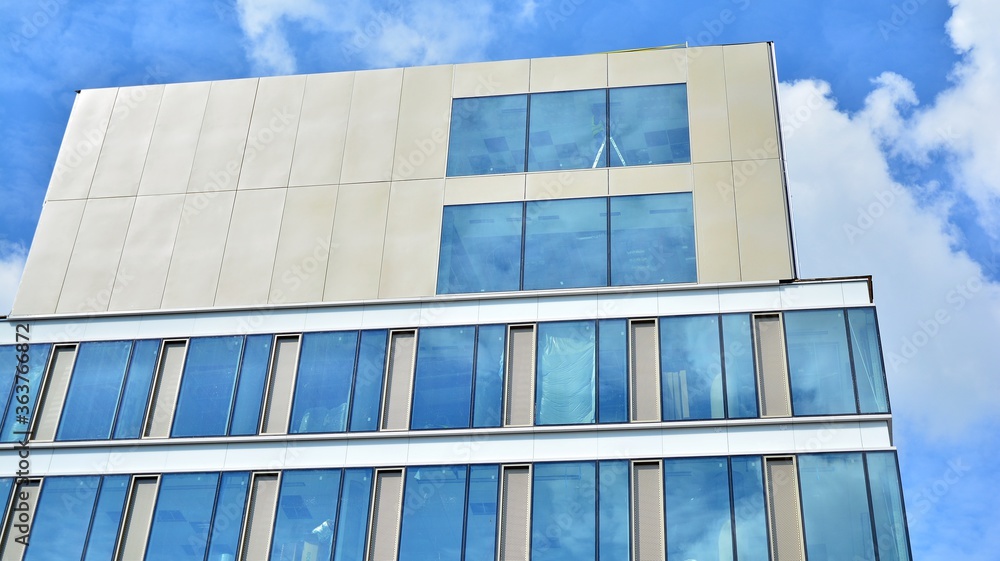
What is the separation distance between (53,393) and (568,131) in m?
17.6

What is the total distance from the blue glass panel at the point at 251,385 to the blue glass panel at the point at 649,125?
12000mm

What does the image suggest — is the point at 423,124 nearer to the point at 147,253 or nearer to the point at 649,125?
the point at 649,125

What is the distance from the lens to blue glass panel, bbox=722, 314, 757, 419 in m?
26.7

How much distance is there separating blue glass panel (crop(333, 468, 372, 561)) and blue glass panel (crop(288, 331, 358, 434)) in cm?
157

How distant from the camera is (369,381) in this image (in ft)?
94.7

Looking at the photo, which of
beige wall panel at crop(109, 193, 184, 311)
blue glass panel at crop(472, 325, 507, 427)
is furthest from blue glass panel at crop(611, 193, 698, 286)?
beige wall panel at crop(109, 193, 184, 311)

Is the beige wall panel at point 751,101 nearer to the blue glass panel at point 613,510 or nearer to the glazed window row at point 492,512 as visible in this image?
the glazed window row at point 492,512

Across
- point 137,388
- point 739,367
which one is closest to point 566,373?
point 739,367

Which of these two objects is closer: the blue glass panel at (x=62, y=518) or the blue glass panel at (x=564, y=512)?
the blue glass panel at (x=564, y=512)

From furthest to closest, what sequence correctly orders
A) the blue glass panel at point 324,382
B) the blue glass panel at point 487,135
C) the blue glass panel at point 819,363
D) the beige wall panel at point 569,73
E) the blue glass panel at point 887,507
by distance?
the beige wall panel at point 569,73 → the blue glass panel at point 487,135 → the blue glass panel at point 324,382 → the blue glass panel at point 819,363 → the blue glass panel at point 887,507

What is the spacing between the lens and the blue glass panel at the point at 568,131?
31.4 metres

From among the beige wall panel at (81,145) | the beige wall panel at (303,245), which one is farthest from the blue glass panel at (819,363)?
the beige wall panel at (81,145)

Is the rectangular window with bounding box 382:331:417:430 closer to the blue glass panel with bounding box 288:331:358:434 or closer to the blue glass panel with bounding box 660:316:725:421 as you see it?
the blue glass panel with bounding box 288:331:358:434

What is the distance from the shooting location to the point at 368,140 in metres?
32.6
